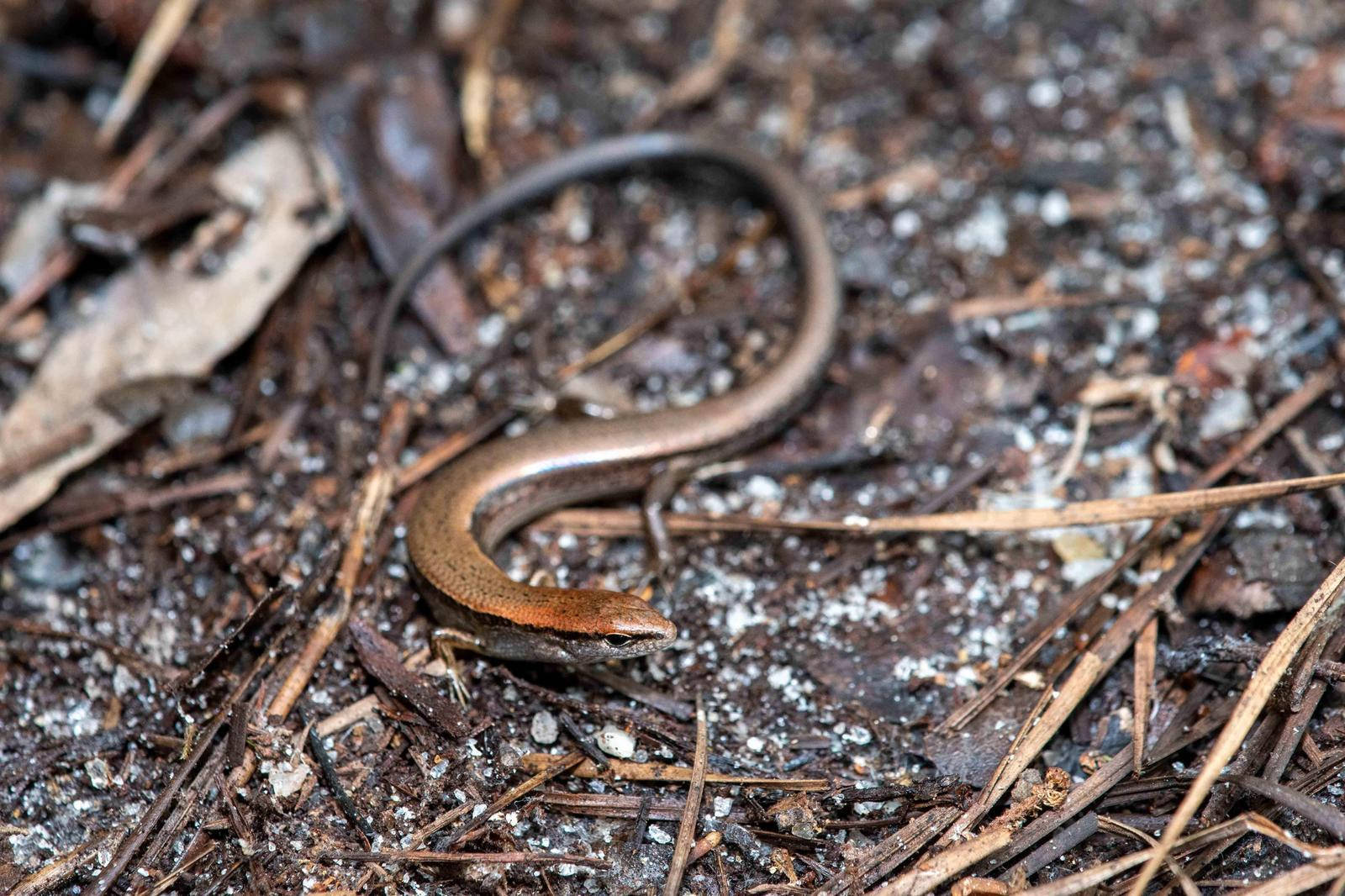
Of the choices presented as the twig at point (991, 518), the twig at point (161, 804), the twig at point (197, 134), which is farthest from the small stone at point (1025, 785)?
the twig at point (197, 134)

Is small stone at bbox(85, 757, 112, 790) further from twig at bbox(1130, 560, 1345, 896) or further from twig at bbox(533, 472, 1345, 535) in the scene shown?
twig at bbox(1130, 560, 1345, 896)

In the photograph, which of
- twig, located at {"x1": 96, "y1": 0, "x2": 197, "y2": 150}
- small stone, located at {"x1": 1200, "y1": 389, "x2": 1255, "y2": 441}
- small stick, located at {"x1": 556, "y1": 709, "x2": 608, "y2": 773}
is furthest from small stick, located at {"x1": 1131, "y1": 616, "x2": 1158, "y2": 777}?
twig, located at {"x1": 96, "y1": 0, "x2": 197, "y2": 150}

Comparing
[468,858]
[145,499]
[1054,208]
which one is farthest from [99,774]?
[1054,208]

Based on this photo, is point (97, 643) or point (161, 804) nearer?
point (161, 804)

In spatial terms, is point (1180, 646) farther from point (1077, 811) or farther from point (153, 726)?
point (153, 726)

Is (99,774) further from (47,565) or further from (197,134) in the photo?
(197,134)
